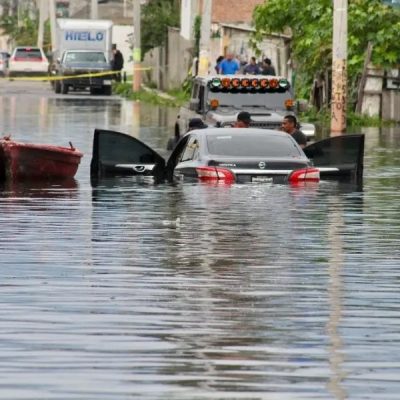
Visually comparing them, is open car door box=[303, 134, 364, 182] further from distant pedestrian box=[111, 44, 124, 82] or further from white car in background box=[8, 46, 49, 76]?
white car in background box=[8, 46, 49, 76]

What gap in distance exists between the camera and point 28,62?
9512 cm

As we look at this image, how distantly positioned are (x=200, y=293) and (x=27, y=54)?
82.3 meters

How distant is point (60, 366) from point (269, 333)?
6.16 ft

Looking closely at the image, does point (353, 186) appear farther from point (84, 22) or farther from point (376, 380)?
point (84, 22)

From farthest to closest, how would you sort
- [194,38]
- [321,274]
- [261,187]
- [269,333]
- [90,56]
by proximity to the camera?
[90,56]
[194,38]
[261,187]
[321,274]
[269,333]

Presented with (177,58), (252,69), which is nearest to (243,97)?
(252,69)

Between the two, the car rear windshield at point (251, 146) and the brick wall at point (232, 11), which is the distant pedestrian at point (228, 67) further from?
the brick wall at point (232, 11)

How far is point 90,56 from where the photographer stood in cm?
7438

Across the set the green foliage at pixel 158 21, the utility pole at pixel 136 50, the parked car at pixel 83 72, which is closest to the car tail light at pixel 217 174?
the utility pole at pixel 136 50

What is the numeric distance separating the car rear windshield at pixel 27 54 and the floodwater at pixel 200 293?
2748 inches

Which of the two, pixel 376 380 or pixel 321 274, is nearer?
pixel 376 380

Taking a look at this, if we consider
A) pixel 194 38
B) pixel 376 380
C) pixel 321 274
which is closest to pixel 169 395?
pixel 376 380

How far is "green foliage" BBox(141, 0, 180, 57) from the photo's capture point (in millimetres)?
77438

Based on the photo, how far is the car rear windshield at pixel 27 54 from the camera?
94812 mm
